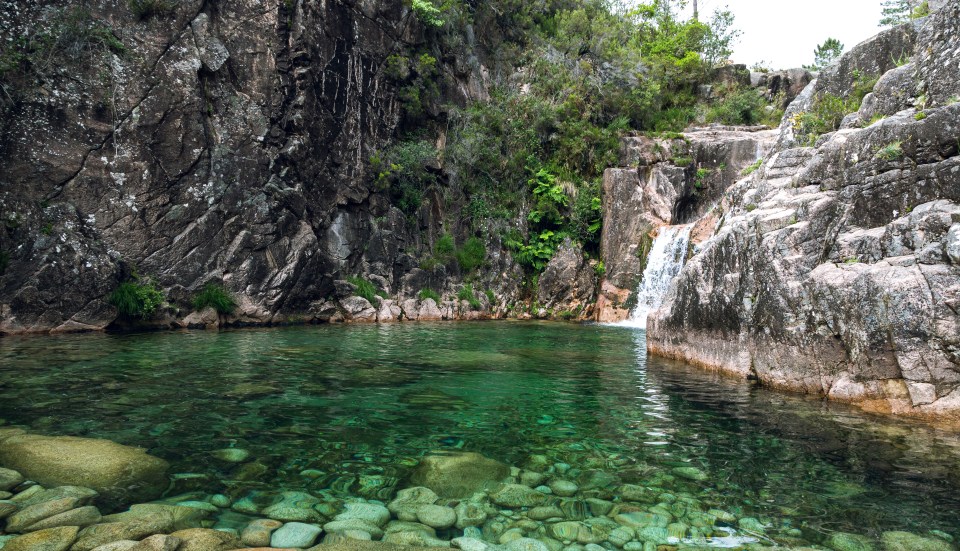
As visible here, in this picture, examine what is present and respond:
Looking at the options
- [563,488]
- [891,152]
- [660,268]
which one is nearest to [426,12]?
[660,268]

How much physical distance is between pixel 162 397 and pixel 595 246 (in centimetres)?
1882

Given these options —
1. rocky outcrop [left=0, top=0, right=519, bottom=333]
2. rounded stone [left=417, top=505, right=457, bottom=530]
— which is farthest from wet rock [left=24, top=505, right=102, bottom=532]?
rocky outcrop [left=0, top=0, right=519, bottom=333]

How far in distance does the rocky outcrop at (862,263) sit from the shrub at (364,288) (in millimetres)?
13288

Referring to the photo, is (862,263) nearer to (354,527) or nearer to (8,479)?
(354,527)

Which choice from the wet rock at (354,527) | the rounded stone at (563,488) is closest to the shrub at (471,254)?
the rounded stone at (563,488)

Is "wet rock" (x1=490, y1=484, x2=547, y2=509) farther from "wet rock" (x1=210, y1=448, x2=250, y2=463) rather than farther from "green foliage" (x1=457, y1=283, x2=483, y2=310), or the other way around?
"green foliage" (x1=457, y1=283, x2=483, y2=310)

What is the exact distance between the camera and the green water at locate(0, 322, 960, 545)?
3705 millimetres

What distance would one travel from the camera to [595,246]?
22656 mm

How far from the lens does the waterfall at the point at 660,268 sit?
1736 centimetres

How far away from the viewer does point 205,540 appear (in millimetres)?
2889

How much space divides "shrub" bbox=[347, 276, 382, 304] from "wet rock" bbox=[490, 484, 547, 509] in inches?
637

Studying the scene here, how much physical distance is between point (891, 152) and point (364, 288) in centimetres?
1645

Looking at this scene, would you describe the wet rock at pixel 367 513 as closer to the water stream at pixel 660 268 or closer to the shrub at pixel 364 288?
the water stream at pixel 660 268

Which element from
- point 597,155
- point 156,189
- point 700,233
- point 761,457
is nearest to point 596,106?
point 597,155
